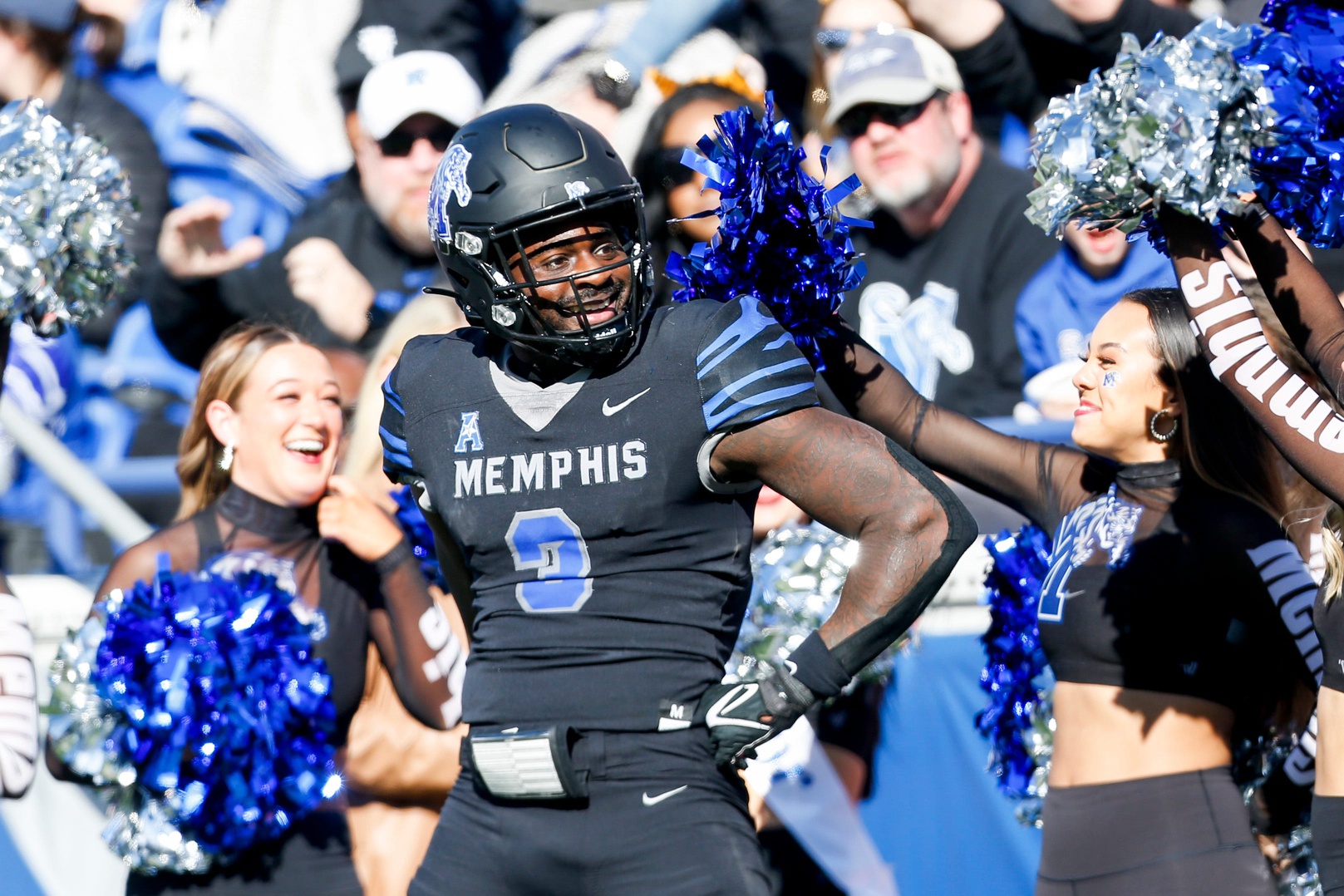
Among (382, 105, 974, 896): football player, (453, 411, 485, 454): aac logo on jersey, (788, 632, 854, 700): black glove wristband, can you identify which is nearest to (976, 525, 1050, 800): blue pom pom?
(382, 105, 974, 896): football player

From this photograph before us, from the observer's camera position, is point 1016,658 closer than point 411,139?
Yes

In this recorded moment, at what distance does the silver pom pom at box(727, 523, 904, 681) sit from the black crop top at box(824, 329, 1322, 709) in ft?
3.21

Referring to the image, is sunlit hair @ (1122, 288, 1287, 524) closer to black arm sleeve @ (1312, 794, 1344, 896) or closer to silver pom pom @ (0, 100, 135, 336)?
black arm sleeve @ (1312, 794, 1344, 896)

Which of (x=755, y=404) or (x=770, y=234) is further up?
(x=770, y=234)

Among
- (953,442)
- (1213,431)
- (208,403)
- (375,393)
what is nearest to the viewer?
(1213,431)

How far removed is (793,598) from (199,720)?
188cm

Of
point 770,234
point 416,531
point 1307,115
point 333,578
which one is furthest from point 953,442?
point 333,578

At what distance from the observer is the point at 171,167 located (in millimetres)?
7660

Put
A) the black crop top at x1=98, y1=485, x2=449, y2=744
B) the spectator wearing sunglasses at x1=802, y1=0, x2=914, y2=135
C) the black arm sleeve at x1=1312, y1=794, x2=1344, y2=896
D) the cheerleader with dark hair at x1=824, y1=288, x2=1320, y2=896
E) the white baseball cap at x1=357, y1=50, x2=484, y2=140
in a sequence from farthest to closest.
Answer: the white baseball cap at x1=357, y1=50, x2=484, y2=140 → the spectator wearing sunglasses at x1=802, y1=0, x2=914, y2=135 → the black crop top at x1=98, y1=485, x2=449, y2=744 → the cheerleader with dark hair at x1=824, y1=288, x2=1320, y2=896 → the black arm sleeve at x1=1312, y1=794, x2=1344, y2=896

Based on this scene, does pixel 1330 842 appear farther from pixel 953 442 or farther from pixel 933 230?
pixel 933 230

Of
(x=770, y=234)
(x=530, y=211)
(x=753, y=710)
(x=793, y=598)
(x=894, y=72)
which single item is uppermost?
(x=894, y=72)

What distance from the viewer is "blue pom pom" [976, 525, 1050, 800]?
14.2 feet

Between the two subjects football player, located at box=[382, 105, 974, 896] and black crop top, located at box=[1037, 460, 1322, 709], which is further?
black crop top, located at box=[1037, 460, 1322, 709]

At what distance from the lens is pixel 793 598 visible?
16.3 ft
